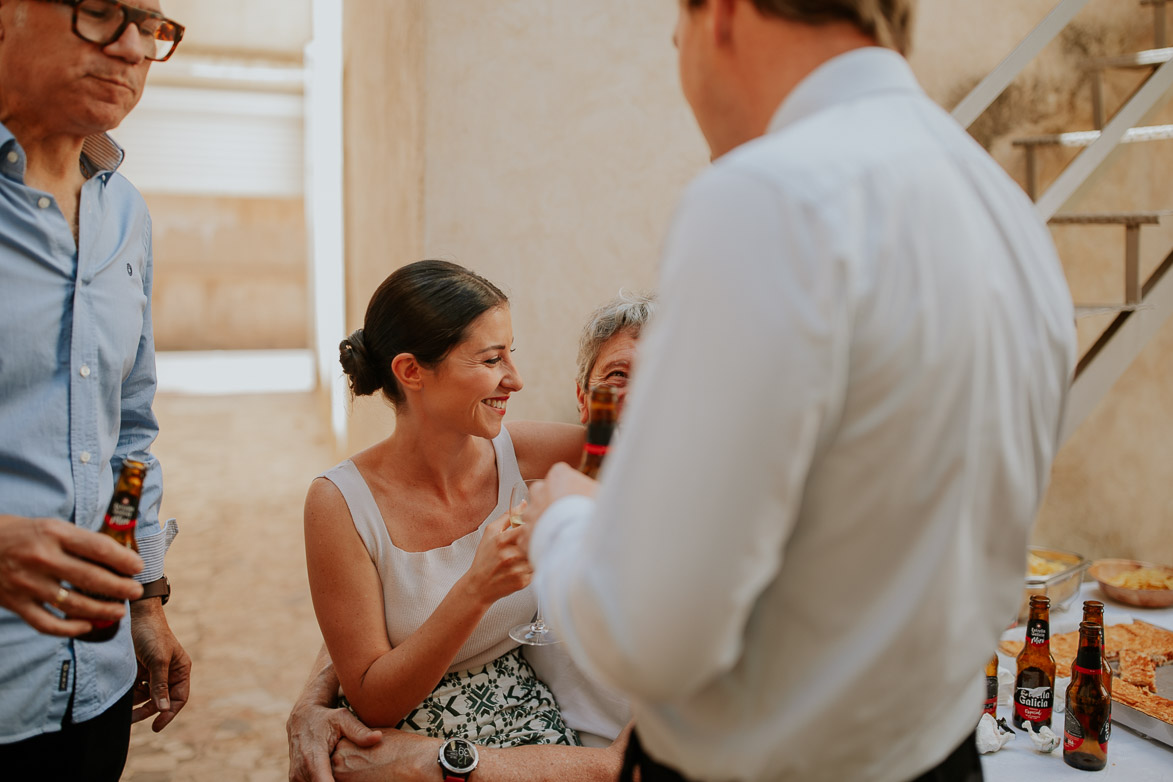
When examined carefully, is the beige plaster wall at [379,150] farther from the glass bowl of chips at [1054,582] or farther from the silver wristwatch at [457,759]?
the glass bowl of chips at [1054,582]

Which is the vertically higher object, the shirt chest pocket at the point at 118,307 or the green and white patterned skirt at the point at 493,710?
the shirt chest pocket at the point at 118,307

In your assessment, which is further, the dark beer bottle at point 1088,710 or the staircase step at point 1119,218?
the staircase step at point 1119,218

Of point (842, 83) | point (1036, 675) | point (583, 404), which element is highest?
point (842, 83)

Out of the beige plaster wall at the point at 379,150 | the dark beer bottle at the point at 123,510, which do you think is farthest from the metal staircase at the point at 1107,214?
the dark beer bottle at the point at 123,510

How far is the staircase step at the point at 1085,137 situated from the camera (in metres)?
3.26

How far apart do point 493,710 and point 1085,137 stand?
307 centimetres

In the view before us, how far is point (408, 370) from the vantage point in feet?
6.85

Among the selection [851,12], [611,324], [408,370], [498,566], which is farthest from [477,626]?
[851,12]

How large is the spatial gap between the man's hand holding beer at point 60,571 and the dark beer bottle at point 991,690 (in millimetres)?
1588

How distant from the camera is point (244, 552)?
6141 millimetres

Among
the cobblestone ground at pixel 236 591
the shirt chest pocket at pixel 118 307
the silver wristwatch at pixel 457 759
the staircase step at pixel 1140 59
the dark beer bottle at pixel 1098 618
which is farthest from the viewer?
the cobblestone ground at pixel 236 591

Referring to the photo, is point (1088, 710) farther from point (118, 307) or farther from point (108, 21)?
point (108, 21)

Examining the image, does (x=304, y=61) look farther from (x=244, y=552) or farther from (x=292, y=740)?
(x=292, y=740)

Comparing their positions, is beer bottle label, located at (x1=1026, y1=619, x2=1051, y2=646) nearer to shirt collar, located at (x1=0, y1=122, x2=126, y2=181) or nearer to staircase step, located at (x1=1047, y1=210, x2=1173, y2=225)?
staircase step, located at (x1=1047, y1=210, x2=1173, y2=225)
